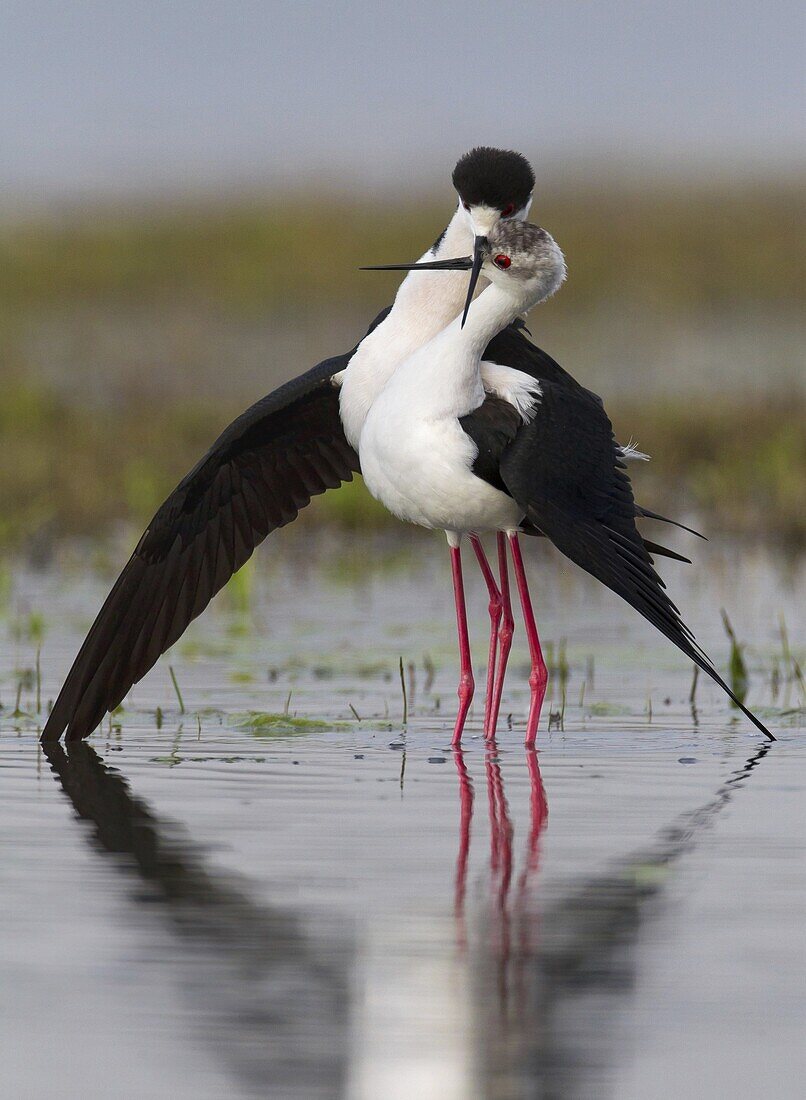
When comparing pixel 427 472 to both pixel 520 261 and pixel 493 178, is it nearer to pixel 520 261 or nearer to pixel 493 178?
pixel 520 261

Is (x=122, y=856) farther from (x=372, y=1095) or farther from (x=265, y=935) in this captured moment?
(x=372, y=1095)

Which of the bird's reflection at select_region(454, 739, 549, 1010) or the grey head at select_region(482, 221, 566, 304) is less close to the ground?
the grey head at select_region(482, 221, 566, 304)

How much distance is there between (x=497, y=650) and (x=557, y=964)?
10.7 ft

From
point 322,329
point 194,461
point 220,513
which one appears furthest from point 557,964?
point 322,329

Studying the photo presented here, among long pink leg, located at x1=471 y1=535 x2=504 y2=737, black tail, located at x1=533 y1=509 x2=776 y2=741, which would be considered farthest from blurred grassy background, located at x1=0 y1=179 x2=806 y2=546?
black tail, located at x1=533 y1=509 x2=776 y2=741

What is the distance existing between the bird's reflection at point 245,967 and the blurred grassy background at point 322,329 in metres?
6.56

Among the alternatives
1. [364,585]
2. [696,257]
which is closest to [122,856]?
[364,585]

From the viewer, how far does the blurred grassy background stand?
12.6 metres

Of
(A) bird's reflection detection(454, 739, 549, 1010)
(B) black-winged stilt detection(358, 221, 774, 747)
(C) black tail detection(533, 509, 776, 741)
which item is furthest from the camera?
(B) black-winged stilt detection(358, 221, 774, 747)

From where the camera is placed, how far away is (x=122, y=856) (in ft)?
15.1

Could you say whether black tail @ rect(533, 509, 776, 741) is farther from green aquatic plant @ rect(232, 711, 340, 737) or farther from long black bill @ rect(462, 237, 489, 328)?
green aquatic plant @ rect(232, 711, 340, 737)

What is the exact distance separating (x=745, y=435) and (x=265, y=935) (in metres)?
10.2

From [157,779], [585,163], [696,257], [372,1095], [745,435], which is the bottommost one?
[372,1095]

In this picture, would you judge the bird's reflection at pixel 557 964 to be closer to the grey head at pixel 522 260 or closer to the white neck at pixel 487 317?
the white neck at pixel 487 317
